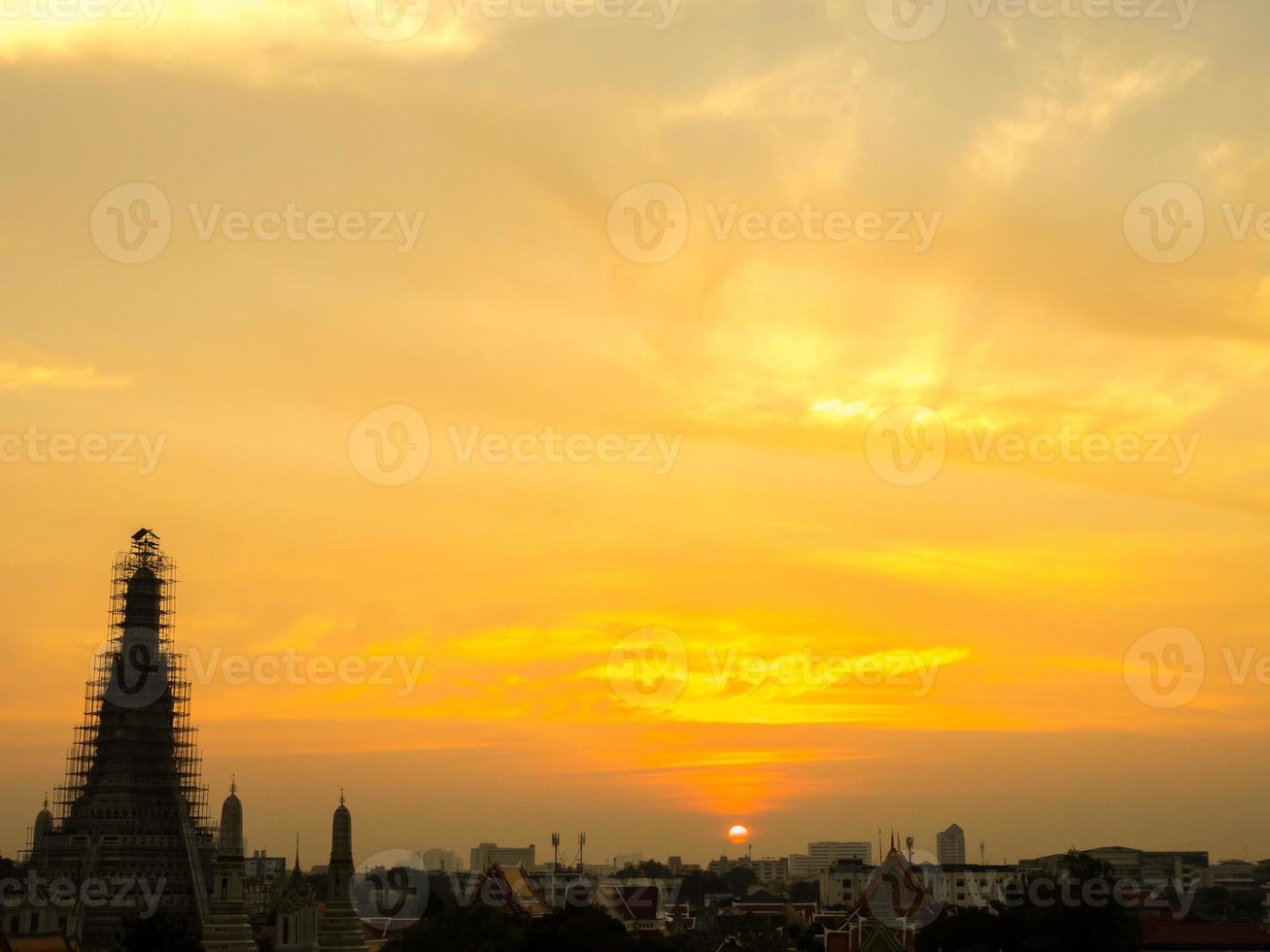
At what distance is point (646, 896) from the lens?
181 m

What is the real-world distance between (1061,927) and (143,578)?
263 ft

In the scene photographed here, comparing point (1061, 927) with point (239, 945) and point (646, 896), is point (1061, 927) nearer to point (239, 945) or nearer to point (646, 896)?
point (239, 945)

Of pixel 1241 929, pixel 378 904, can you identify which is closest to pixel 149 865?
pixel 378 904

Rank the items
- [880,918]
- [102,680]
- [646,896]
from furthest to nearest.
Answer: [646,896]
[102,680]
[880,918]

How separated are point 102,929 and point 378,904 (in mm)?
50188

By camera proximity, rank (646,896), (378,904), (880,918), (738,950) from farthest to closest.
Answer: (646,896) → (378,904) → (880,918) → (738,950)

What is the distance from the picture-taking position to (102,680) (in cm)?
13462

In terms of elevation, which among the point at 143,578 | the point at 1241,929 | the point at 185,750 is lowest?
the point at 1241,929

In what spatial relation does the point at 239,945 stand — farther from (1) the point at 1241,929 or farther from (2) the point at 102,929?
(1) the point at 1241,929

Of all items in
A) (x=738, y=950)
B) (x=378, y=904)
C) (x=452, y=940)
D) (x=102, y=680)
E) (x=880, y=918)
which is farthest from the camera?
(x=378, y=904)

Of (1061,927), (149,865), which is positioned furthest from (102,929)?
(1061,927)

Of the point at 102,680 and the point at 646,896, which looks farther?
the point at 646,896

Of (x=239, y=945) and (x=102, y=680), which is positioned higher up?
(x=102, y=680)

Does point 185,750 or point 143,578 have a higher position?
point 143,578
